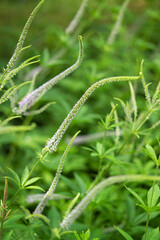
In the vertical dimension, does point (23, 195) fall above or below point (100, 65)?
below

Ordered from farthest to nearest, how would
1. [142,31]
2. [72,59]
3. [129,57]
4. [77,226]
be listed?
[142,31] → [129,57] → [72,59] → [77,226]

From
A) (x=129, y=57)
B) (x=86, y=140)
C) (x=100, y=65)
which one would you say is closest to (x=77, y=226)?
(x=86, y=140)

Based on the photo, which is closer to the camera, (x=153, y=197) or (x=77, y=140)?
(x=153, y=197)

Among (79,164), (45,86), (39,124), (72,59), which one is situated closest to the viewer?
(45,86)

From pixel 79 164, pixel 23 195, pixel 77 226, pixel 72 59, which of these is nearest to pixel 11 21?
pixel 72 59

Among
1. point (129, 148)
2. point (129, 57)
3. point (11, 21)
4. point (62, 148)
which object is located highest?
point (11, 21)

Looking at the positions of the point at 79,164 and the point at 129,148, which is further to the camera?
the point at 79,164

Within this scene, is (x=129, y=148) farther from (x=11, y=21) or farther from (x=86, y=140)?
(x=11, y=21)

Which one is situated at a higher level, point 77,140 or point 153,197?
point 153,197

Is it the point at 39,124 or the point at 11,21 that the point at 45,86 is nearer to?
the point at 39,124
